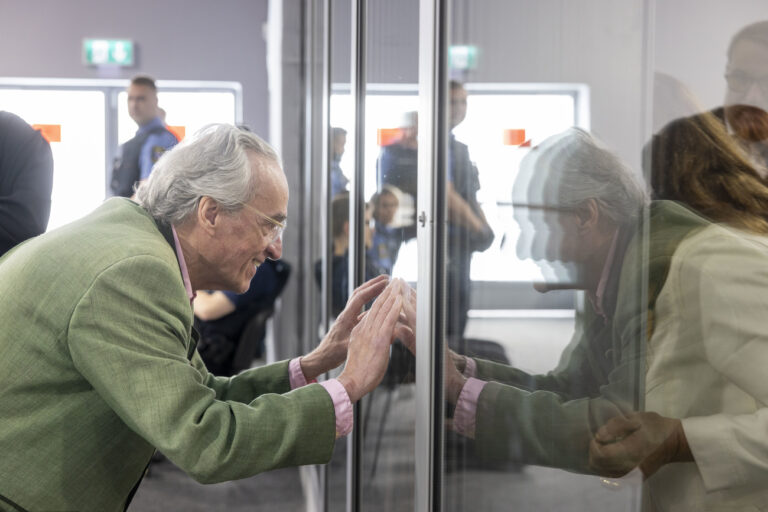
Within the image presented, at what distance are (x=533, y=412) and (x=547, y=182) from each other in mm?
300

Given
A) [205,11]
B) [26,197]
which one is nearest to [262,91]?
[205,11]

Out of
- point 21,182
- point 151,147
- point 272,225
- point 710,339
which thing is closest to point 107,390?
point 272,225

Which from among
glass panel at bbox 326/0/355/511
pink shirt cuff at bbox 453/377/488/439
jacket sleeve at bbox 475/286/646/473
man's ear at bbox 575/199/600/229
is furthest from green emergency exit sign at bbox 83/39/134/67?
man's ear at bbox 575/199/600/229

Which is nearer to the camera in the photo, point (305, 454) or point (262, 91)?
point (305, 454)

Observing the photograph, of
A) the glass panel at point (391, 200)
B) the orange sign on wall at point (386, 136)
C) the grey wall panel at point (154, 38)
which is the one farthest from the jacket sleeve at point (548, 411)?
the grey wall panel at point (154, 38)

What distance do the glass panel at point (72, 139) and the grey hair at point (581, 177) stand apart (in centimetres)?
755

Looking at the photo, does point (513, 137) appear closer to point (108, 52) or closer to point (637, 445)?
point (637, 445)

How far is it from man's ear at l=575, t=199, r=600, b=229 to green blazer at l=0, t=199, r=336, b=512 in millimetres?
695

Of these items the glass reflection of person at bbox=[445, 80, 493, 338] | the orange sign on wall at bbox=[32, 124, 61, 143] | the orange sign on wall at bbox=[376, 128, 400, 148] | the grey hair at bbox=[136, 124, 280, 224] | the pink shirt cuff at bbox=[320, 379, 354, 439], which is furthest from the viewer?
the orange sign on wall at bbox=[32, 124, 61, 143]

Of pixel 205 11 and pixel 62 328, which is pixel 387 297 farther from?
pixel 205 11

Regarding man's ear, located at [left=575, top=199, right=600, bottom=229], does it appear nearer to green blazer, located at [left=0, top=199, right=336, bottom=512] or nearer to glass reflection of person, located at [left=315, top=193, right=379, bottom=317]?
green blazer, located at [left=0, top=199, right=336, bottom=512]

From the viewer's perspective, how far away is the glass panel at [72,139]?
7938 millimetres

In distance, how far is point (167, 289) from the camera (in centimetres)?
139

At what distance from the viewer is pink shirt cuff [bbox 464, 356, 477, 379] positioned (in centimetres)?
132
